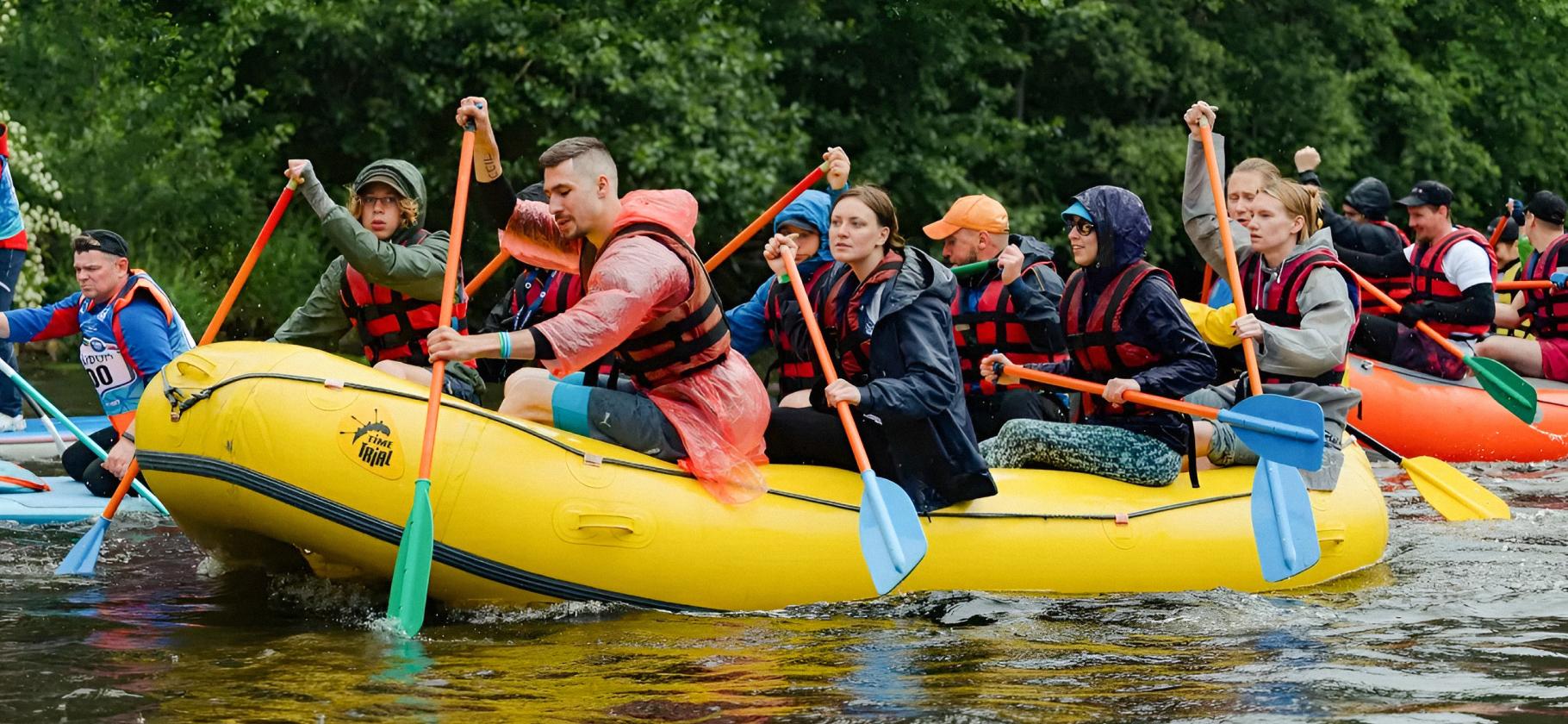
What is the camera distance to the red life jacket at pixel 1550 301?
10164 mm

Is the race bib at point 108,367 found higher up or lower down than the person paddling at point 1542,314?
higher up

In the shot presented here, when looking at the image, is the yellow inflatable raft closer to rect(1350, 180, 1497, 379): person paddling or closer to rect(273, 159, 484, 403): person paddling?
rect(273, 159, 484, 403): person paddling

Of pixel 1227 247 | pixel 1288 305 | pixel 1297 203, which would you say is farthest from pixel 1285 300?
pixel 1227 247

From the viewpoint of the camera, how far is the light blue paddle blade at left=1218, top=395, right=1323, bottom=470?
5.53m

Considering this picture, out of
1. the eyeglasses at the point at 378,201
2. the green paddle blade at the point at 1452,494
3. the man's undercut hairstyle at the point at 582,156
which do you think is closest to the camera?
the man's undercut hairstyle at the point at 582,156

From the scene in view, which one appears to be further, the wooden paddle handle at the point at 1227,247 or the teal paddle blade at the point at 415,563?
the wooden paddle handle at the point at 1227,247

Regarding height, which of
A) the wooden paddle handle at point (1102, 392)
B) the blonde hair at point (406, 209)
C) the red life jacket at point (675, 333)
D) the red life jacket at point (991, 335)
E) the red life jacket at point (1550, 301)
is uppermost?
the blonde hair at point (406, 209)

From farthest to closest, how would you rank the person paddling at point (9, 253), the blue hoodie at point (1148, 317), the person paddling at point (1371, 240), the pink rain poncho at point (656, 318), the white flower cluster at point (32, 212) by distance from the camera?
the white flower cluster at point (32, 212) → the person paddling at point (1371, 240) → the person paddling at point (9, 253) → the blue hoodie at point (1148, 317) → the pink rain poncho at point (656, 318)

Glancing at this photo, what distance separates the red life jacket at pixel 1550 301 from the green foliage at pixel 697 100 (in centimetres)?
652

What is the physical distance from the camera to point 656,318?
5.03 metres

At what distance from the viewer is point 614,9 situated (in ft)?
50.8

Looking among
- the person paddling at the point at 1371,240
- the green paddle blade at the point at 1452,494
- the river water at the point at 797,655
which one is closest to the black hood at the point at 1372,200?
the person paddling at the point at 1371,240

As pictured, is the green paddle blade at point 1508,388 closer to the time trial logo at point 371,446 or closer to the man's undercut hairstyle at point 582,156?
the man's undercut hairstyle at point 582,156

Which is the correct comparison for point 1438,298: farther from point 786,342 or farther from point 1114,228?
point 786,342
